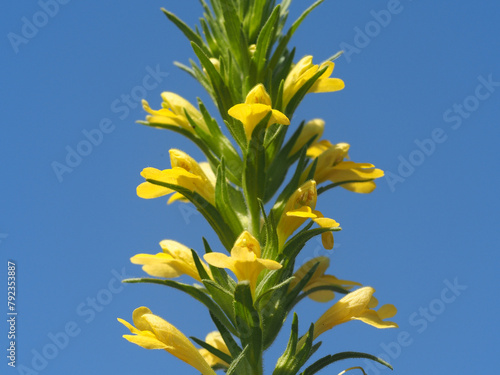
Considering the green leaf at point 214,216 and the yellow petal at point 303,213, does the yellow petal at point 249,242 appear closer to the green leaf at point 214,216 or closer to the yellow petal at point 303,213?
the yellow petal at point 303,213

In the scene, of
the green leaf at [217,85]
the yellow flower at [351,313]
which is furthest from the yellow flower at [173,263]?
the green leaf at [217,85]

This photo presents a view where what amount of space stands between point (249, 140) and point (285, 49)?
1441 mm

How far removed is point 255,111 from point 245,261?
1.34 metres

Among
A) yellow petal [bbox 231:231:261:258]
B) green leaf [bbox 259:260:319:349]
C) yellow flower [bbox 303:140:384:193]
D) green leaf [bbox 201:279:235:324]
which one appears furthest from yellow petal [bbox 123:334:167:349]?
yellow flower [bbox 303:140:384:193]

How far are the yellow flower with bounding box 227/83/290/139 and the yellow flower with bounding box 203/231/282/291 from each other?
1.04m

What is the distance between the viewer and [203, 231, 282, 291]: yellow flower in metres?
3.93

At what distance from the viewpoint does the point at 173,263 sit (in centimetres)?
489

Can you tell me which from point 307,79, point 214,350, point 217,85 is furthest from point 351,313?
point 217,85

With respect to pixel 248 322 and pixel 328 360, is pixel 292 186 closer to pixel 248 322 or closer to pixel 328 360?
pixel 248 322

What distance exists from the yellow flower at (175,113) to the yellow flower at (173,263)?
127cm

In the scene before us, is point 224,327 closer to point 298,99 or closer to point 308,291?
point 308,291

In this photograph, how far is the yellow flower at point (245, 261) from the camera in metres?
3.93

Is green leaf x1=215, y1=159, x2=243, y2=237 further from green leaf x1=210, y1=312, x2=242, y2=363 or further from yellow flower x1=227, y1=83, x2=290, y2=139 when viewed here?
green leaf x1=210, y1=312, x2=242, y2=363

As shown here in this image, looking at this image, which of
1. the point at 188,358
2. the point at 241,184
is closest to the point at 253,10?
the point at 241,184
